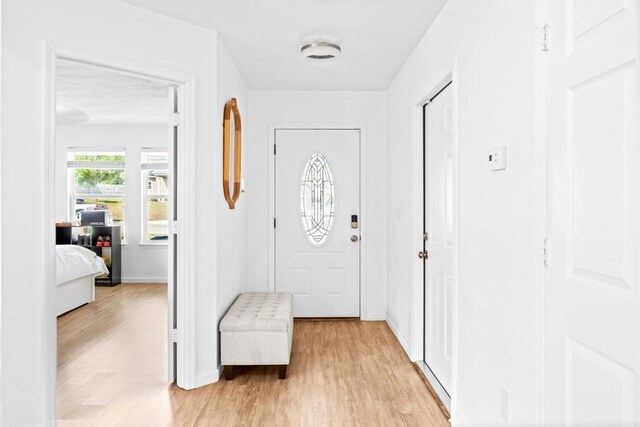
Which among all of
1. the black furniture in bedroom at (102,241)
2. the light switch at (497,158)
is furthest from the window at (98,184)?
the light switch at (497,158)

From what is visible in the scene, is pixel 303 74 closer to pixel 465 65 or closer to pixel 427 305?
pixel 465 65

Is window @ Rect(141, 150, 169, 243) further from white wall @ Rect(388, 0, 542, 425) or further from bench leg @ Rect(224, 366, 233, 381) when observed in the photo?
white wall @ Rect(388, 0, 542, 425)

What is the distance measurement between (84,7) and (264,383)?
2.52m

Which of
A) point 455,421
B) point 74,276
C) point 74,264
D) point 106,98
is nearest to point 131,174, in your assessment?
point 106,98

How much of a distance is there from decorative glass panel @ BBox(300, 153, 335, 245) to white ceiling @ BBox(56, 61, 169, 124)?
1648 mm

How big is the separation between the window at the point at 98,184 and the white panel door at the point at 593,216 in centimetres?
663

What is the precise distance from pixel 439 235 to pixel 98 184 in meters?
5.88

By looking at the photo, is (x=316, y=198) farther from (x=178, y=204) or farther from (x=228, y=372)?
(x=228, y=372)

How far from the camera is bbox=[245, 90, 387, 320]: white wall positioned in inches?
178

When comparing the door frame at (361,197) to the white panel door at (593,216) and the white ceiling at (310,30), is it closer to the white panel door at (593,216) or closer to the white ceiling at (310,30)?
the white ceiling at (310,30)

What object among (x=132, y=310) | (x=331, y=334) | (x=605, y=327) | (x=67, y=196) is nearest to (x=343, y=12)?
(x=605, y=327)

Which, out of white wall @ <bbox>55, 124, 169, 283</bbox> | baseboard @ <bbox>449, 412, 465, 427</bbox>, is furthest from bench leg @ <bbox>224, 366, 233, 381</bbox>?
white wall @ <bbox>55, 124, 169, 283</bbox>

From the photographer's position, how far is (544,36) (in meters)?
1.51

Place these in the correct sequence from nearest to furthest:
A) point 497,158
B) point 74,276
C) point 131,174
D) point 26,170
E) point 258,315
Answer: point 497,158, point 26,170, point 258,315, point 74,276, point 131,174
